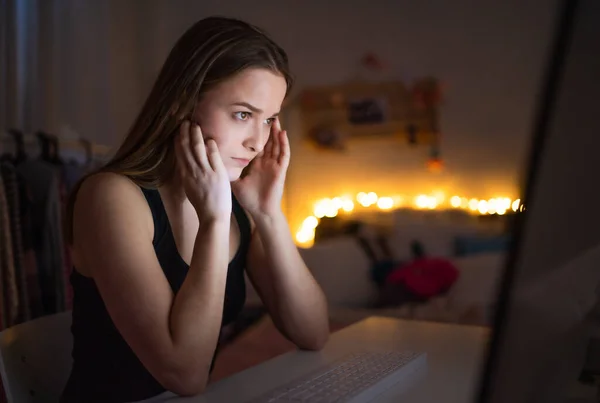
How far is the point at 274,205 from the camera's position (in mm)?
610

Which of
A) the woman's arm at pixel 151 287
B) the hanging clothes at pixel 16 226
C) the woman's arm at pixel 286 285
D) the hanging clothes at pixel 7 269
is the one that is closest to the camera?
the woman's arm at pixel 151 287

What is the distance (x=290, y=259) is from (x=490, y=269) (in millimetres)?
226

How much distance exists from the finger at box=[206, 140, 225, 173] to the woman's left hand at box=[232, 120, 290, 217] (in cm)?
7

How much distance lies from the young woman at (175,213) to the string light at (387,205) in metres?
0.09

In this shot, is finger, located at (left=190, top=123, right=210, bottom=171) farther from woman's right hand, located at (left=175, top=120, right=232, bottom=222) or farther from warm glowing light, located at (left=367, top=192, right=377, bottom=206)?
warm glowing light, located at (left=367, top=192, right=377, bottom=206)

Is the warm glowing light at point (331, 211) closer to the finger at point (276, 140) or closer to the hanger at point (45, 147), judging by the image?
the finger at point (276, 140)

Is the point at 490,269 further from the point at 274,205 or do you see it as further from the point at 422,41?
the point at 422,41

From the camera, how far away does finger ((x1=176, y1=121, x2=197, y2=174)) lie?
0.52 meters

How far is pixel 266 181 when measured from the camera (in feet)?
1.97

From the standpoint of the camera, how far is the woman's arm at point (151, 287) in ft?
1.61

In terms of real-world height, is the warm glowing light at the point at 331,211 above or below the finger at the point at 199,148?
below

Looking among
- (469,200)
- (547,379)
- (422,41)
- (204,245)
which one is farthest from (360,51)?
(547,379)

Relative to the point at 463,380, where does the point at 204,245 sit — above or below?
above

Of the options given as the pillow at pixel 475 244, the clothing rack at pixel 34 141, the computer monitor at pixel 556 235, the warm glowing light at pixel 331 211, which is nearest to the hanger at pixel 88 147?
the clothing rack at pixel 34 141
